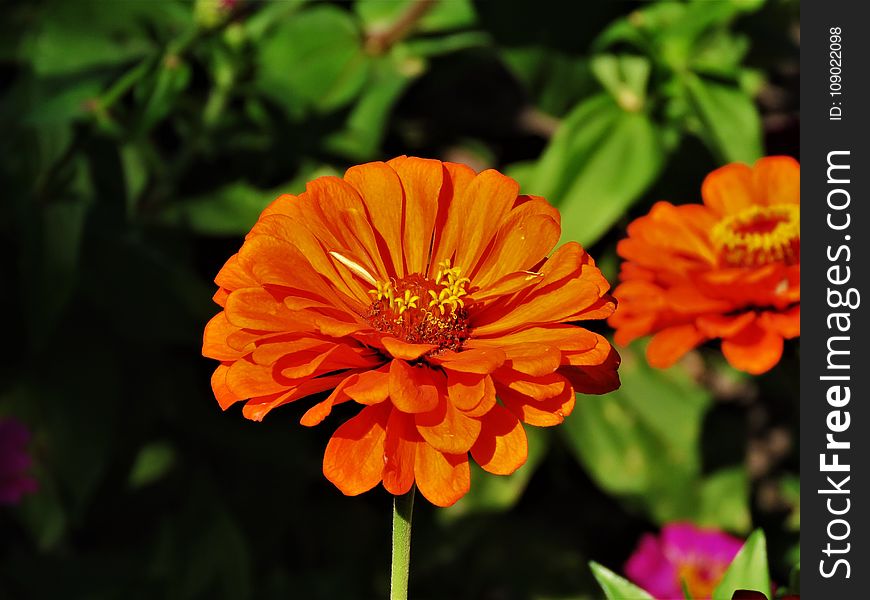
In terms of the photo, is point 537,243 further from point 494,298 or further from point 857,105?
point 857,105

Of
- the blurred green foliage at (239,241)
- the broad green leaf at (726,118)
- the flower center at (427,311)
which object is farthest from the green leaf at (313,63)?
the flower center at (427,311)

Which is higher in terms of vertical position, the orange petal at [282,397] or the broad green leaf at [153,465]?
the broad green leaf at [153,465]

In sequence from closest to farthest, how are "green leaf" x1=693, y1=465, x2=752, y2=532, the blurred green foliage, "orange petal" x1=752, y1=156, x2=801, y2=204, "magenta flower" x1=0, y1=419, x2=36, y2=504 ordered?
"orange petal" x1=752, y1=156, x2=801, y2=204
"magenta flower" x1=0, y1=419, x2=36, y2=504
the blurred green foliage
"green leaf" x1=693, y1=465, x2=752, y2=532

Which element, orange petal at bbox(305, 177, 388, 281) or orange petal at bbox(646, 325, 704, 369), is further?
orange petal at bbox(646, 325, 704, 369)

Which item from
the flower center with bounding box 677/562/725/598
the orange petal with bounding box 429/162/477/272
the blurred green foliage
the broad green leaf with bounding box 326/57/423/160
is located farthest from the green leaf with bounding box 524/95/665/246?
the orange petal with bounding box 429/162/477/272

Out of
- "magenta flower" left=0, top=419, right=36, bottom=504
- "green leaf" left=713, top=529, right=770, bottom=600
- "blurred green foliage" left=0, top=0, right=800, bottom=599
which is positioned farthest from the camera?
"blurred green foliage" left=0, top=0, right=800, bottom=599

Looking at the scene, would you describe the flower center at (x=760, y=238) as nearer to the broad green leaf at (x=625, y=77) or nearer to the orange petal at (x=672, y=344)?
the orange petal at (x=672, y=344)

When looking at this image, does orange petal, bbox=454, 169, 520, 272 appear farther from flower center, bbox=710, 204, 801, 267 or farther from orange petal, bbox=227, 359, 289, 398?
flower center, bbox=710, 204, 801, 267

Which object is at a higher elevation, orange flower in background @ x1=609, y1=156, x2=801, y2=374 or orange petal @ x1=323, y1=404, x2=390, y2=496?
orange flower in background @ x1=609, y1=156, x2=801, y2=374
